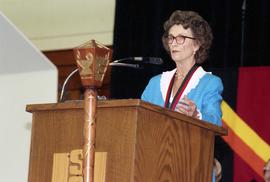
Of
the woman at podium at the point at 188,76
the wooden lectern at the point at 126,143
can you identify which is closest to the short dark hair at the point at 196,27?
the woman at podium at the point at 188,76

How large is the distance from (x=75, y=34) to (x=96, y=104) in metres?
4.20

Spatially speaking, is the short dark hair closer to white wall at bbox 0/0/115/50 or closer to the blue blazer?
the blue blazer

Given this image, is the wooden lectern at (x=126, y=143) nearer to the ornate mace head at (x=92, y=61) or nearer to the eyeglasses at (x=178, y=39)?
the ornate mace head at (x=92, y=61)

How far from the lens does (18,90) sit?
4.10 meters

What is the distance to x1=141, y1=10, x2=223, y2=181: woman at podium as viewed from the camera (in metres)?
3.52

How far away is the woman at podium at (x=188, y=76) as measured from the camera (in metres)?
3.52

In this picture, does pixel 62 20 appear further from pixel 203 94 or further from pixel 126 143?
pixel 126 143

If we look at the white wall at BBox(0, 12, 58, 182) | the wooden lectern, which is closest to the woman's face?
the wooden lectern

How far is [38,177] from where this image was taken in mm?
3033

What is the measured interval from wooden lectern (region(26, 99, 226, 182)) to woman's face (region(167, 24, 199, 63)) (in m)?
0.54

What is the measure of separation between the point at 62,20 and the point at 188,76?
3.58 metres

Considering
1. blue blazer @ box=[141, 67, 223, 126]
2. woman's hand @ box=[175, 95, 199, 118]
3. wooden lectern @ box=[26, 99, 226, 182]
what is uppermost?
blue blazer @ box=[141, 67, 223, 126]

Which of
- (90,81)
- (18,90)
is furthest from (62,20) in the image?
(90,81)

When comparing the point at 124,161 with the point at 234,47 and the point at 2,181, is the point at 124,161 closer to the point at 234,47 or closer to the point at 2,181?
the point at 2,181
